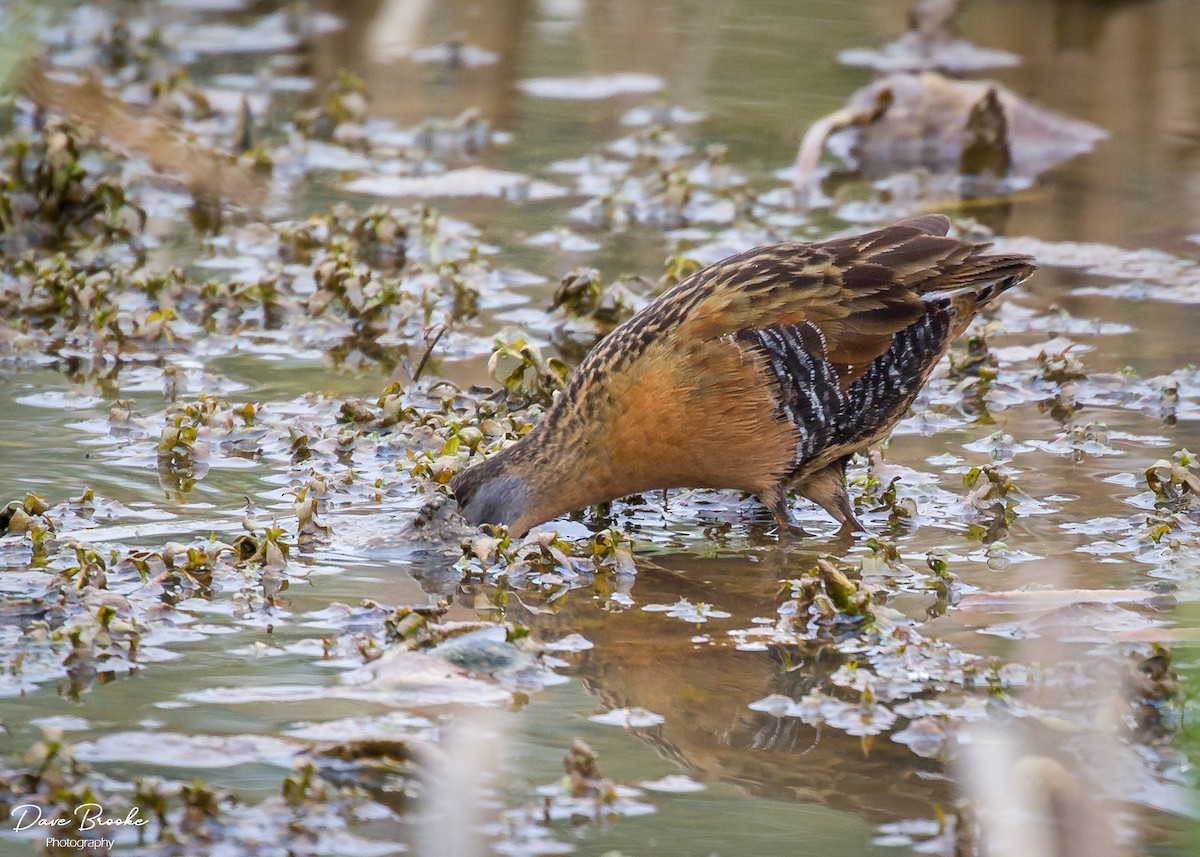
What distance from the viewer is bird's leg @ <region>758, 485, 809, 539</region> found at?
18.0ft

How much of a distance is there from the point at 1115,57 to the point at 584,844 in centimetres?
1025

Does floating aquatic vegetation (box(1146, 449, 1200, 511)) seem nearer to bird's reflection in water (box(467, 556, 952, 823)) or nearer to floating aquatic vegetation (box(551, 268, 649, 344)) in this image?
bird's reflection in water (box(467, 556, 952, 823))

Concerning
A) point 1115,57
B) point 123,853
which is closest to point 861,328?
point 123,853

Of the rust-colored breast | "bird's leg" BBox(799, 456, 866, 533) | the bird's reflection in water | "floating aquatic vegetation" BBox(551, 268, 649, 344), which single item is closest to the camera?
the bird's reflection in water

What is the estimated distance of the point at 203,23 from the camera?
1309 cm

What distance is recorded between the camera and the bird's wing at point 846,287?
17.7 feet

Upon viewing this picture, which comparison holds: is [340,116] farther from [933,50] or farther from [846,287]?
[846,287]

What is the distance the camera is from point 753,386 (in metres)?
5.32

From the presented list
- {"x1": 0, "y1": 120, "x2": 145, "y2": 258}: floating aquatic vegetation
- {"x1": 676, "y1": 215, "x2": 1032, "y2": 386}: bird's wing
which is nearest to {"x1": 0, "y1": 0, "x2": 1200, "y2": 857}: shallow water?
{"x1": 0, "y1": 120, "x2": 145, "y2": 258}: floating aquatic vegetation

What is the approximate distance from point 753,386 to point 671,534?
22.9 inches

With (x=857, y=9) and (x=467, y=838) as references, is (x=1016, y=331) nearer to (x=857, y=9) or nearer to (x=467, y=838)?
(x=467, y=838)

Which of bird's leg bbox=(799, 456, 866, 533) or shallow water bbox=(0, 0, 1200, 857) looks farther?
bird's leg bbox=(799, 456, 866, 533)

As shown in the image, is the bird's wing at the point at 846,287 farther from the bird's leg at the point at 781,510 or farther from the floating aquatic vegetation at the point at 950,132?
the floating aquatic vegetation at the point at 950,132

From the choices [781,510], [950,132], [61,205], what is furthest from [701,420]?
[950,132]
